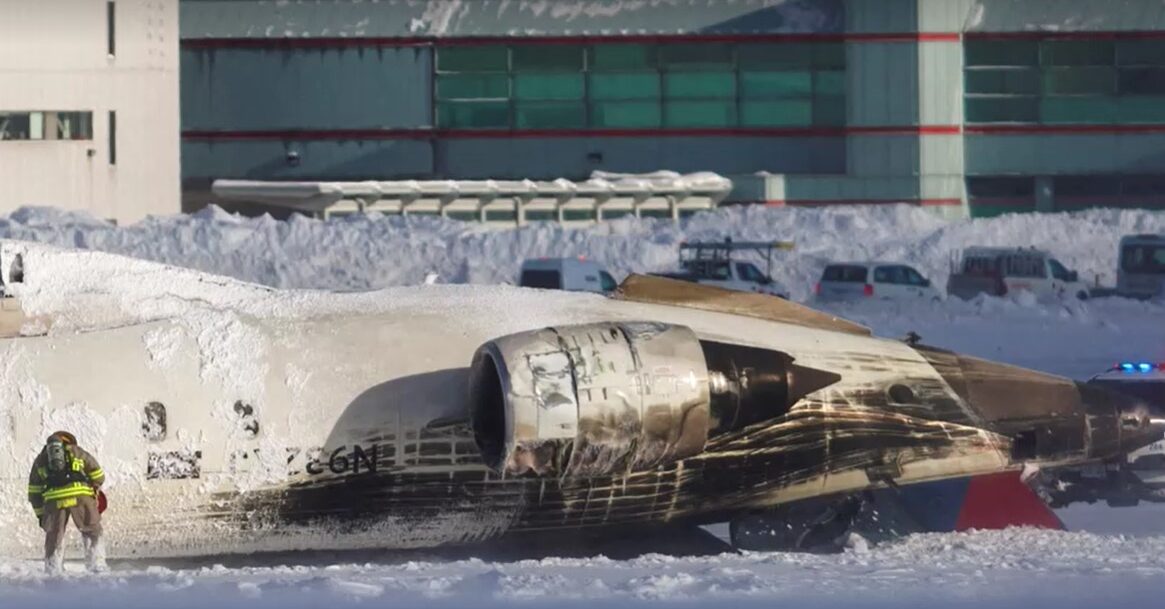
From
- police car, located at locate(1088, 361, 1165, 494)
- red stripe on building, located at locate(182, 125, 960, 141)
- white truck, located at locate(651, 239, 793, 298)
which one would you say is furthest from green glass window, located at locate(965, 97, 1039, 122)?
police car, located at locate(1088, 361, 1165, 494)

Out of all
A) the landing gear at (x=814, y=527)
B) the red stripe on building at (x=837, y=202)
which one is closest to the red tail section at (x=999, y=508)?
the landing gear at (x=814, y=527)

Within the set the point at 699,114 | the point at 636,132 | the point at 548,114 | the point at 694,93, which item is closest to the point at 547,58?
the point at 548,114

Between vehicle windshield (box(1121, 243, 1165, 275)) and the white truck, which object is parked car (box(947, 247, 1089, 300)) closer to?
vehicle windshield (box(1121, 243, 1165, 275))

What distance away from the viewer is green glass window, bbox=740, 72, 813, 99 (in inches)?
2514

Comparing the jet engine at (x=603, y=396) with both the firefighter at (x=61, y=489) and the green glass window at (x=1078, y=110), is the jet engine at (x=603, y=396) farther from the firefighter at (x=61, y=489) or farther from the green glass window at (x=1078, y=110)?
the green glass window at (x=1078, y=110)

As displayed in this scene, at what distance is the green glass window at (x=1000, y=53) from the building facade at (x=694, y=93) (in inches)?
2.5

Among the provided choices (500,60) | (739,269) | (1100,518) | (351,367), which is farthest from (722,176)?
(351,367)

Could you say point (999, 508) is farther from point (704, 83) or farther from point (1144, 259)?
point (704, 83)

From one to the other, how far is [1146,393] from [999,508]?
163 inches

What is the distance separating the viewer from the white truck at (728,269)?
48.9m

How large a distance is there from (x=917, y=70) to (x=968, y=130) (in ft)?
9.29

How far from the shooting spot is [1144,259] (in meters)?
51.3

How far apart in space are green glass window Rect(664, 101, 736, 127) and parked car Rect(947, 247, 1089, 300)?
1404 cm

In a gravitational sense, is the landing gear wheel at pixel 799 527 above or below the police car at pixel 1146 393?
below
